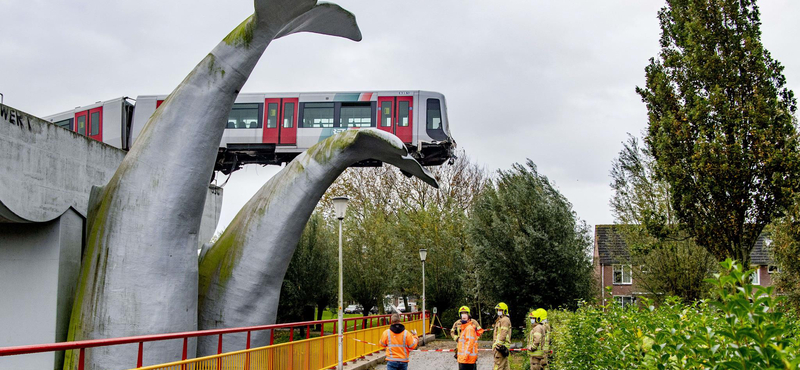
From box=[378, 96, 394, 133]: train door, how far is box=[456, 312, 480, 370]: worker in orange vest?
17142 millimetres

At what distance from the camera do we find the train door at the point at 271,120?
2777cm

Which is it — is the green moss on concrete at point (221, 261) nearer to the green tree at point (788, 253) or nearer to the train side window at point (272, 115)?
the train side window at point (272, 115)

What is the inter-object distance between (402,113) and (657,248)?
11.9 m

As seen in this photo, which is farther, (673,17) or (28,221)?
(673,17)

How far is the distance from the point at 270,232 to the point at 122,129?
16.5 metres

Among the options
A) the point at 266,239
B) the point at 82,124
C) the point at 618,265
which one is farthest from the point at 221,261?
the point at 618,265

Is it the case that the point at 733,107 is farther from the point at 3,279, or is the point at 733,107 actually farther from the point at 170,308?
Answer: the point at 3,279

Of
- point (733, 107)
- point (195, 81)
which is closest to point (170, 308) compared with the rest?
point (195, 81)

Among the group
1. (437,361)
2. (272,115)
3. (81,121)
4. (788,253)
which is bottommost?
(437,361)

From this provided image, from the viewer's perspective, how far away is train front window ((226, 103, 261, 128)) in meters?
28.0

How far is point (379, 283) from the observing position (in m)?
34.2

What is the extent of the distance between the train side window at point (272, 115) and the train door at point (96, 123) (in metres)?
6.98

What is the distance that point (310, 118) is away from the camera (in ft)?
91.1

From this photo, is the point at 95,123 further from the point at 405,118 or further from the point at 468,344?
the point at 468,344
